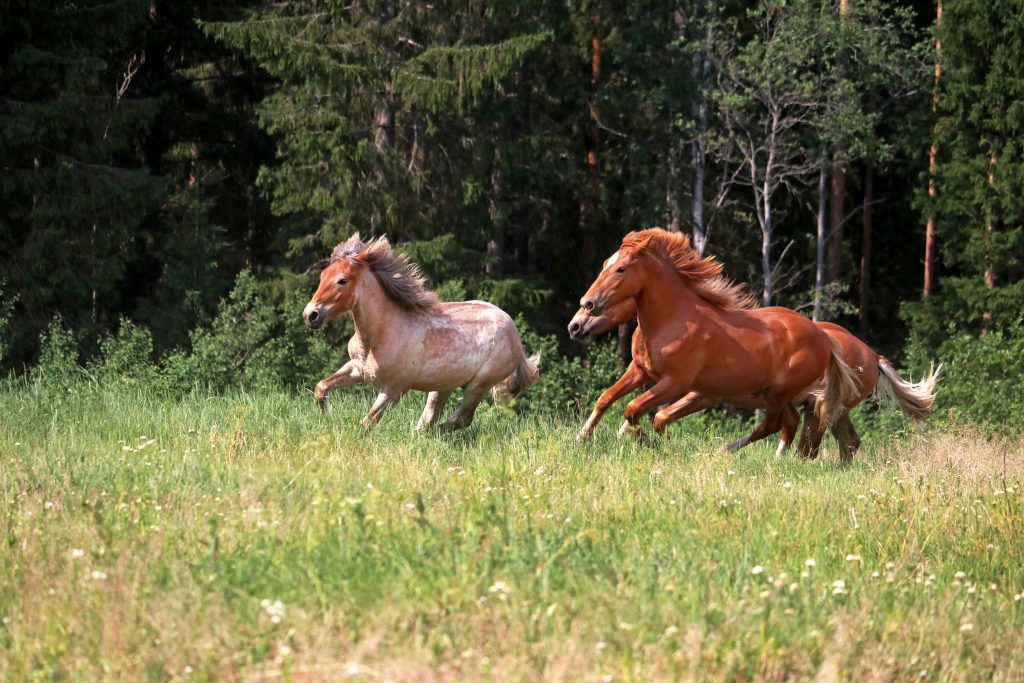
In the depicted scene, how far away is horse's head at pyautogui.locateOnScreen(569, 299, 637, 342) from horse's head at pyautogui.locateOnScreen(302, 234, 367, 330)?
5.59ft

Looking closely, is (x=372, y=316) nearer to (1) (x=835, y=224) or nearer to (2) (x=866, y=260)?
(1) (x=835, y=224)

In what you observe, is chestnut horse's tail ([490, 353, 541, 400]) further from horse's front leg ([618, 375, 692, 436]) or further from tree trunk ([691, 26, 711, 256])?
tree trunk ([691, 26, 711, 256])

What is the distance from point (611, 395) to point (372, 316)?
1972 millimetres

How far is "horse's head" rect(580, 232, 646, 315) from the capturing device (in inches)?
410

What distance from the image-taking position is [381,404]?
10117mm

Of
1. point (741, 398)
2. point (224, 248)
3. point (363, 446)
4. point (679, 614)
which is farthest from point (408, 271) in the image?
point (224, 248)

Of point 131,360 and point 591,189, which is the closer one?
point 131,360

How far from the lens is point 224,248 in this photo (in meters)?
28.5

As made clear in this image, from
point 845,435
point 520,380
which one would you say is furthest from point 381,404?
point 845,435

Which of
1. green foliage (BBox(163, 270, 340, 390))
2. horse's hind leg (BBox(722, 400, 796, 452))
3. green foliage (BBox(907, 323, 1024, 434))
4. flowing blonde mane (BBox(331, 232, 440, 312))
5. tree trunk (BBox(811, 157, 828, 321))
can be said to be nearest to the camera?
flowing blonde mane (BBox(331, 232, 440, 312))

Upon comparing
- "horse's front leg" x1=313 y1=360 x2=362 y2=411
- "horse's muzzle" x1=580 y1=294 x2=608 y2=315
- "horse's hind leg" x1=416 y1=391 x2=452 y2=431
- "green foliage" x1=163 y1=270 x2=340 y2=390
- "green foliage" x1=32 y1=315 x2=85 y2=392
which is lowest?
"green foliage" x1=163 y1=270 x2=340 y2=390

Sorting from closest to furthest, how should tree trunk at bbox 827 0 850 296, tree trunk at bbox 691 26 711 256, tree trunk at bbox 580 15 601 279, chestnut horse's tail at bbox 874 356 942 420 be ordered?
chestnut horse's tail at bbox 874 356 942 420 < tree trunk at bbox 691 26 711 256 < tree trunk at bbox 827 0 850 296 < tree trunk at bbox 580 15 601 279

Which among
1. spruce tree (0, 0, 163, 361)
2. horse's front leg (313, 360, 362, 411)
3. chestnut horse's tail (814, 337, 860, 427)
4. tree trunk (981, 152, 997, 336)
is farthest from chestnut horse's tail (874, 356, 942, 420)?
spruce tree (0, 0, 163, 361)

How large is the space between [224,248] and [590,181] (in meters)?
8.04
